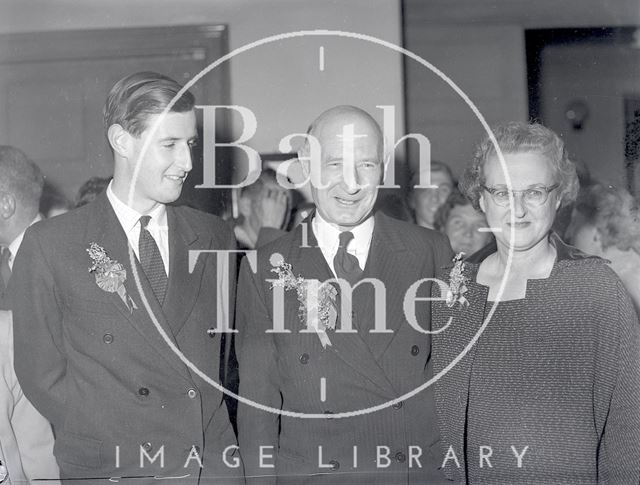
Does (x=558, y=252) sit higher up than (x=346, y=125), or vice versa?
(x=346, y=125)

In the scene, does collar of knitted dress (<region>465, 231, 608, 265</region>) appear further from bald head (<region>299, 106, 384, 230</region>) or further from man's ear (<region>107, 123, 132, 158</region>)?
man's ear (<region>107, 123, 132, 158</region>)

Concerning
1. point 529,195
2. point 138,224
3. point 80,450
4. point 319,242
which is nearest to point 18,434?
point 80,450

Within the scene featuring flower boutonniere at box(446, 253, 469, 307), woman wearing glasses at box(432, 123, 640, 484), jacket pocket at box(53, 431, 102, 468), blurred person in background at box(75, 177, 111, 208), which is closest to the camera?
woman wearing glasses at box(432, 123, 640, 484)

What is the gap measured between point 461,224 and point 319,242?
1.16 ft

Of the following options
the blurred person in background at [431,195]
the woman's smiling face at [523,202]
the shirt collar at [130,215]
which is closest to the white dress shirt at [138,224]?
the shirt collar at [130,215]

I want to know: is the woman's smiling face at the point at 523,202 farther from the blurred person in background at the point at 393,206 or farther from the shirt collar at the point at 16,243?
the shirt collar at the point at 16,243

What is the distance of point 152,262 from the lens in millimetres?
1542

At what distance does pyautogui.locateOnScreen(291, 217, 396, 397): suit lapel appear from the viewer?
149cm

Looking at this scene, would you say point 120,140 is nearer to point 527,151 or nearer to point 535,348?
point 527,151

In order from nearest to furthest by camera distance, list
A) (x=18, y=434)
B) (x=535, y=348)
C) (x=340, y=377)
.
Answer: (x=535, y=348) → (x=340, y=377) → (x=18, y=434)

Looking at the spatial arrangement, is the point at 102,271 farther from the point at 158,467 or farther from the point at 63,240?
the point at 158,467

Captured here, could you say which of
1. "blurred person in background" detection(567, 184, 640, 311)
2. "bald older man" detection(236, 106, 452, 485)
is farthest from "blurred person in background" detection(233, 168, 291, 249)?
"blurred person in background" detection(567, 184, 640, 311)

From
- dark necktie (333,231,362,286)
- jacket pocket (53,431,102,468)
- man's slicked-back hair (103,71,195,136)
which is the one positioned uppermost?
man's slicked-back hair (103,71,195,136)

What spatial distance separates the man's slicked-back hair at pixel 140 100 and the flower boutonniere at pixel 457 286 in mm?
655
